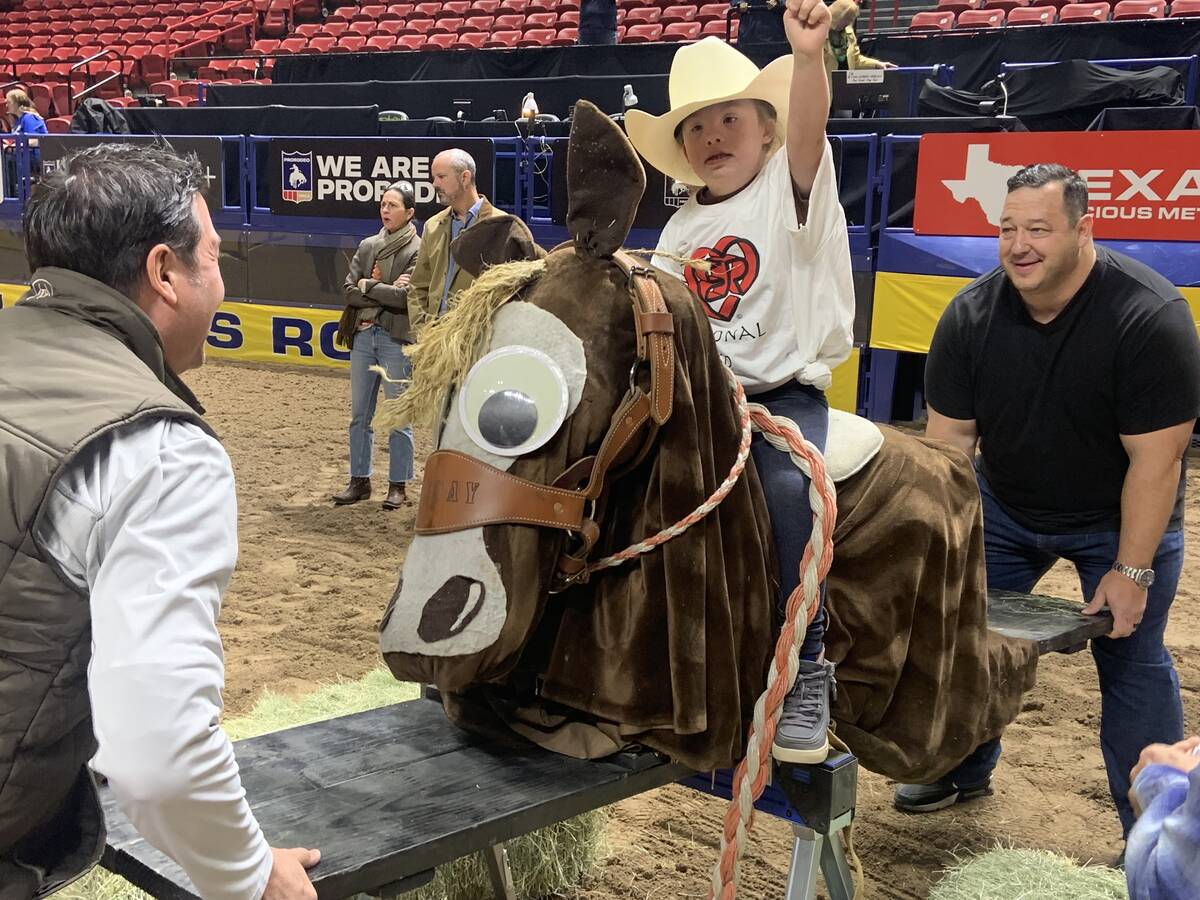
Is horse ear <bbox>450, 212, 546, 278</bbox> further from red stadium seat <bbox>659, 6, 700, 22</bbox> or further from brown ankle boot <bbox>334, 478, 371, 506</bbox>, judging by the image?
red stadium seat <bbox>659, 6, 700, 22</bbox>

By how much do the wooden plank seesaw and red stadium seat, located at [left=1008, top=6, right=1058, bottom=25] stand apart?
10559 millimetres

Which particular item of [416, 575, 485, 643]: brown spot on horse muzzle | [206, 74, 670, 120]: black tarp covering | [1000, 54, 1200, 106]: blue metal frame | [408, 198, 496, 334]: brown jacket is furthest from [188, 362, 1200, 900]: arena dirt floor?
[206, 74, 670, 120]: black tarp covering

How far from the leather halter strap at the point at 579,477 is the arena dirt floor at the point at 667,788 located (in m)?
1.39

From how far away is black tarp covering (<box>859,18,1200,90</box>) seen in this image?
9188 millimetres

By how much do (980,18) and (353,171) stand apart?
6.65 m

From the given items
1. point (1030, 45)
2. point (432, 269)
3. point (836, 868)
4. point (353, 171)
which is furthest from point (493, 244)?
point (1030, 45)

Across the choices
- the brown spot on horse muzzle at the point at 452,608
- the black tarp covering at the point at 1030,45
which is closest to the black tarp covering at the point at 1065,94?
the black tarp covering at the point at 1030,45

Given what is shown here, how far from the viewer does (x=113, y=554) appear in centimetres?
119

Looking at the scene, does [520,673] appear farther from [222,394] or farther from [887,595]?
[222,394]

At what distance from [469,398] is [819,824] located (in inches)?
39.6

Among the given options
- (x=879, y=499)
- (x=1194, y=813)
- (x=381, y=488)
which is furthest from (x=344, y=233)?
(x=1194, y=813)

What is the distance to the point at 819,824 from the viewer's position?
6.74ft

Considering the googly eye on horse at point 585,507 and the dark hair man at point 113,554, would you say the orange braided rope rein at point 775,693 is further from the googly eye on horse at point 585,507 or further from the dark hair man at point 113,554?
the dark hair man at point 113,554

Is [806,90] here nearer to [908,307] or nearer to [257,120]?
[908,307]
